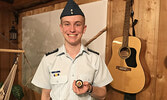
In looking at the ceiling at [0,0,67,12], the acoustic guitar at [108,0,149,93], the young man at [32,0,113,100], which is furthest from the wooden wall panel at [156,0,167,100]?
the ceiling at [0,0,67,12]

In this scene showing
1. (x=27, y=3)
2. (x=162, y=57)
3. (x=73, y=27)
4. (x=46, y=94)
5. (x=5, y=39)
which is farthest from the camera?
(x=5, y=39)

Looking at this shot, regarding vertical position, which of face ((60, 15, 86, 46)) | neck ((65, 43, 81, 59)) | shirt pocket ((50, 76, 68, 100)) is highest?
face ((60, 15, 86, 46))

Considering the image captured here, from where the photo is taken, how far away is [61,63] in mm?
902

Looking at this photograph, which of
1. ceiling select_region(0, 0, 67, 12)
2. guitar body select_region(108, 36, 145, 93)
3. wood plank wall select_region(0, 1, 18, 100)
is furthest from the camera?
wood plank wall select_region(0, 1, 18, 100)

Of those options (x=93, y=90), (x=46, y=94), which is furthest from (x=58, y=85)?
(x=93, y=90)

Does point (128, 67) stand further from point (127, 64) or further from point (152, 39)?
point (152, 39)

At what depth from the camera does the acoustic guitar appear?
105 cm

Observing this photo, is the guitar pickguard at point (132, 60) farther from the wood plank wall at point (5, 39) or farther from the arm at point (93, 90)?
the wood plank wall at point (5, 39)

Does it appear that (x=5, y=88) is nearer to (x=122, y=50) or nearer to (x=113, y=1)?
(x=122, y=50)

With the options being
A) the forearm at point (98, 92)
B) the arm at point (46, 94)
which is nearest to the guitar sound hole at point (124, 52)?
the forearm at point (98, 92)

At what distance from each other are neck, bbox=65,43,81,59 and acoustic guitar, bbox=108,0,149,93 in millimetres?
449

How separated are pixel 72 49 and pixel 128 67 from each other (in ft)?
1.89

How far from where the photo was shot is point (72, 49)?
0.91 meters

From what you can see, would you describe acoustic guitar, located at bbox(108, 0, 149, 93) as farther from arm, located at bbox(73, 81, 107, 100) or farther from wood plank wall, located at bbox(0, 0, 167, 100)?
arm, located at bbox(73, 81, 107, 100)
